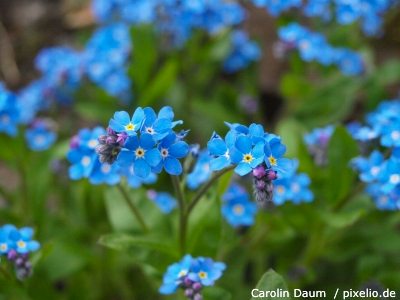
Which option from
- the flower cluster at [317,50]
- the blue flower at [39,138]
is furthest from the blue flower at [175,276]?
the flower cluster at [317,50]

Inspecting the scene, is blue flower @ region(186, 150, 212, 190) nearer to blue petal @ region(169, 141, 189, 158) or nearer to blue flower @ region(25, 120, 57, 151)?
blue petal @ region(169, 141, 189, 158)

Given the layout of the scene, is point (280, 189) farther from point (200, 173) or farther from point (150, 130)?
point (150, 130)

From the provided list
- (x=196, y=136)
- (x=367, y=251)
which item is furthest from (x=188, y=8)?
(x=367, y=251)

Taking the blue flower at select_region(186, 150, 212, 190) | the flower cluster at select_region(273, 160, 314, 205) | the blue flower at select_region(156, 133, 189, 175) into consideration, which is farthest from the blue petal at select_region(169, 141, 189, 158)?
the flower cluster at select_region(273, 160, 314, 205)

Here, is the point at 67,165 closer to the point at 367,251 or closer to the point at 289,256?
the point at 289,256

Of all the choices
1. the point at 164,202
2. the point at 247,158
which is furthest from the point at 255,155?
the point at 164,202

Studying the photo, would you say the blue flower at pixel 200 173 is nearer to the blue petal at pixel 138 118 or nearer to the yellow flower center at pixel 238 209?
the yellow flower center at pixel 238 209
